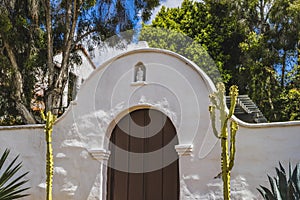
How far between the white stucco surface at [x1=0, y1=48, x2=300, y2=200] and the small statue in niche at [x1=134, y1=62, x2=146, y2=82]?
8 centimetres

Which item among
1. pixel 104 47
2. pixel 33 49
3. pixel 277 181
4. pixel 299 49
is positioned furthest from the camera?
pixel 299 49

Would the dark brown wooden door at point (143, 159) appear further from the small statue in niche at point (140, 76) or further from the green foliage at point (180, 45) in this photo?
the green foliage at point (180, 45)

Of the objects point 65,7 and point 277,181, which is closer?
point 277,181

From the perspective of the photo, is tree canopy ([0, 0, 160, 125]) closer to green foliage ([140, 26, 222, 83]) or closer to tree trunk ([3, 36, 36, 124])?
tree trunk ([3, 36, 36, 124])

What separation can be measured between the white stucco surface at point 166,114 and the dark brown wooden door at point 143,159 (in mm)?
228

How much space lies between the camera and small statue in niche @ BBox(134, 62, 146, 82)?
27.7ft

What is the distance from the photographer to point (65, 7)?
14758mm

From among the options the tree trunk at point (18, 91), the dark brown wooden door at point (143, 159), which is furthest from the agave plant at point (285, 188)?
the tree trunk at point (18, 91)

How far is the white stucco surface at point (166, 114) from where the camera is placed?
726 cm

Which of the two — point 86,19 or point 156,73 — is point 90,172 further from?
point 86,19

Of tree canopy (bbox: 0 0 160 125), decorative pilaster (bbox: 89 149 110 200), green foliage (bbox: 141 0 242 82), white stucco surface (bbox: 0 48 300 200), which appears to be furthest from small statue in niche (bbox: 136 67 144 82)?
green foliage (bbox: 141 0 242 82)

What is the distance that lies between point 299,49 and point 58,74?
996cm

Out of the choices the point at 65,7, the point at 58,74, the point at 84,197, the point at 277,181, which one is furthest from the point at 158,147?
the point at 65,7

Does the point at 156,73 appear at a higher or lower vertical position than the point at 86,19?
lower
